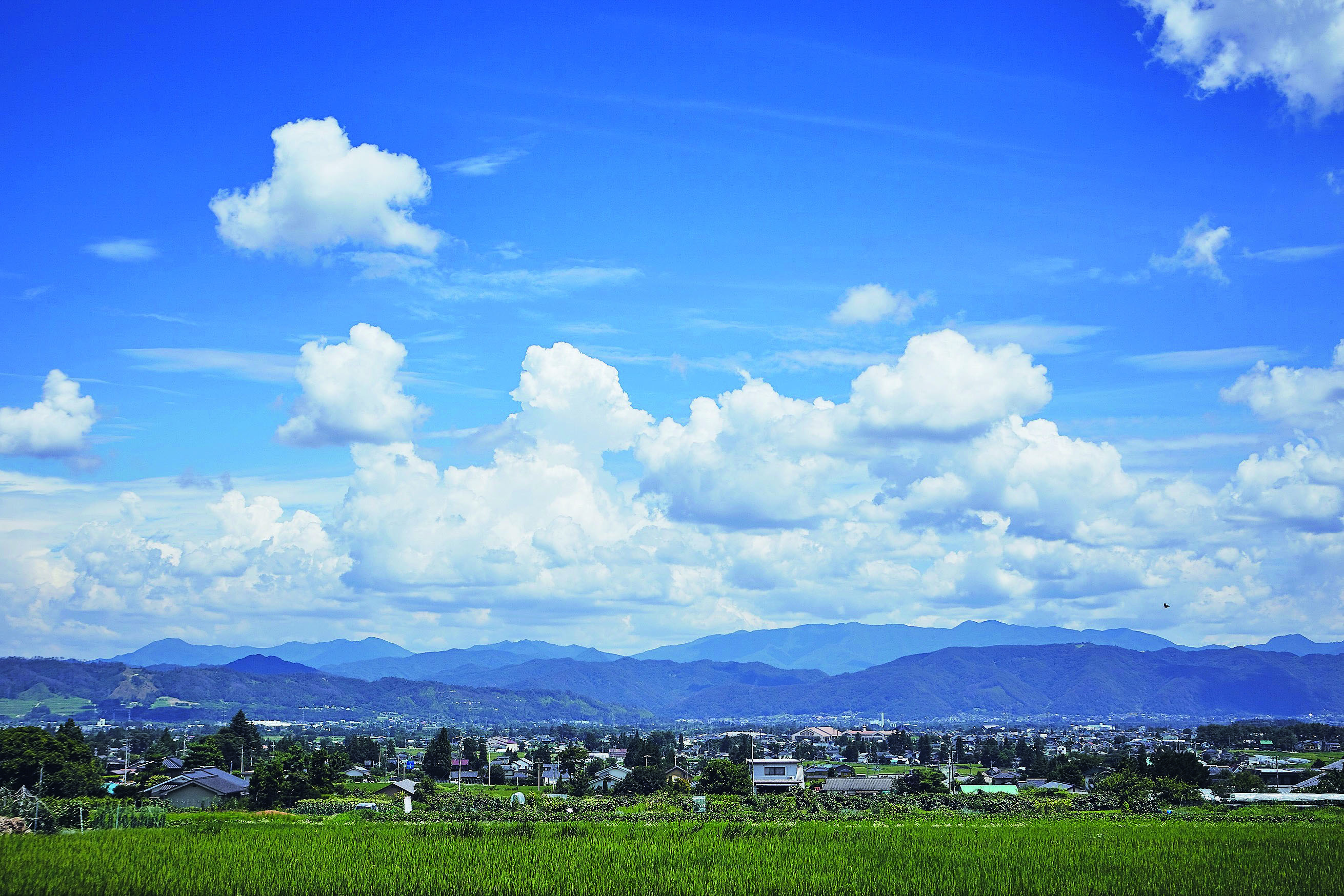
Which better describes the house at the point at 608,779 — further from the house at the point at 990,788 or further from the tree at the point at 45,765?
the tree at the point at 45,765

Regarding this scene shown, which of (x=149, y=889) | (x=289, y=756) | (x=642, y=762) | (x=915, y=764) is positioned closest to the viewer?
(x=149, y=889)

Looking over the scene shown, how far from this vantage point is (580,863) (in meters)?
27.5

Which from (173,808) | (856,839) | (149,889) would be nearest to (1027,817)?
(856,839)

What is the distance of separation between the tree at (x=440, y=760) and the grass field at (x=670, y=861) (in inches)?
2201

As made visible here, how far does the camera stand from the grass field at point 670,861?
78.6 ft

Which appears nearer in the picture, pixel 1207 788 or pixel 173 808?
pixel 173 808

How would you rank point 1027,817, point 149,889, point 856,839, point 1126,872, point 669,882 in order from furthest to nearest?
point 1027,817 → point 856,839 → point 1126,872 → point 669,882 → point 149,889

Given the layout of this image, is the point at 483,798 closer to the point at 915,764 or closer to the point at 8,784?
the point at 8,784

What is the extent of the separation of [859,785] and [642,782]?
14.9 m

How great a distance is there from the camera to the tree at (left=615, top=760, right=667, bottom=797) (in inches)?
2655

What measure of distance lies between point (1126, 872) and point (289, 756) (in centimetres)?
4333

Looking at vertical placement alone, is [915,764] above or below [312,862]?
below

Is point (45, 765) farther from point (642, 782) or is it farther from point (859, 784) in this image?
point (859, 784)

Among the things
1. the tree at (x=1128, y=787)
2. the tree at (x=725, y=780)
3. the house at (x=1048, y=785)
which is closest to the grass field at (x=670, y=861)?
the tree at (x=1128, y=787)
